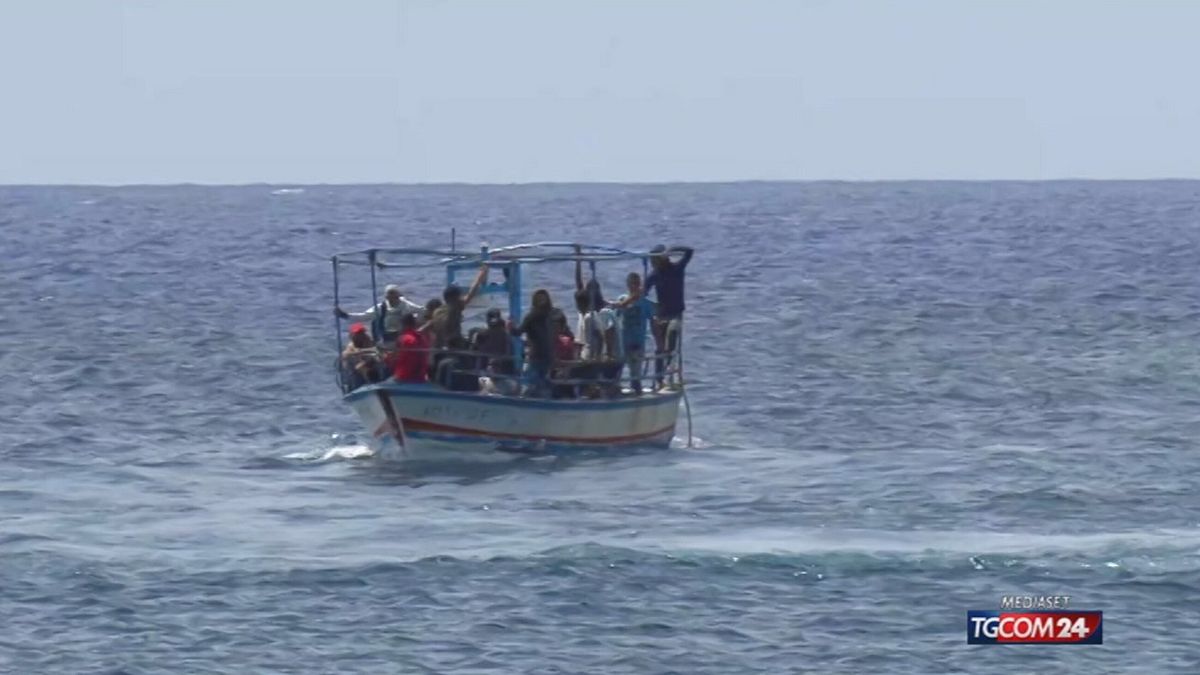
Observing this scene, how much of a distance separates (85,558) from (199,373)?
62.3ft

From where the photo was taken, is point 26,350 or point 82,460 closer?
point 82,460

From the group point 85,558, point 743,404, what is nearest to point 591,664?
point 85,558

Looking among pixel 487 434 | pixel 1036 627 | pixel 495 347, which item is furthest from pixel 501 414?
pixel 1036 627

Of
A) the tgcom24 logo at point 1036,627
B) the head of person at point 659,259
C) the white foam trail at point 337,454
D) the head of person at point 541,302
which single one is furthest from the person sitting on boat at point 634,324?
the tgcom24 logo at point 1036,627

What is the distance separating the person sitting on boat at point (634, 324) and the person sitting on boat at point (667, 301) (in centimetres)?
23

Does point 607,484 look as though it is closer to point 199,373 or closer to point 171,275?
point 199,373

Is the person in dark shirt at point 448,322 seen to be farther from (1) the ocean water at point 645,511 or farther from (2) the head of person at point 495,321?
(1) the ocean water at point 645,511

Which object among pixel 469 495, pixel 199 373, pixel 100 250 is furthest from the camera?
pixel 100 250

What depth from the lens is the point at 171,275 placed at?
2980 inches

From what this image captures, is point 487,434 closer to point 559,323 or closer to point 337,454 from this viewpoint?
point 559,323

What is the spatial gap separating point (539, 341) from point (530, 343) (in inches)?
5.2

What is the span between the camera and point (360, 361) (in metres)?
30.6

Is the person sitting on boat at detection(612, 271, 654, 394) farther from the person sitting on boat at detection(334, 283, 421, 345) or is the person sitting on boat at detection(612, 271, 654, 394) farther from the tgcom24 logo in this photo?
the tgcom24 logo

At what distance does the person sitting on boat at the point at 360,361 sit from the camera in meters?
30.4
